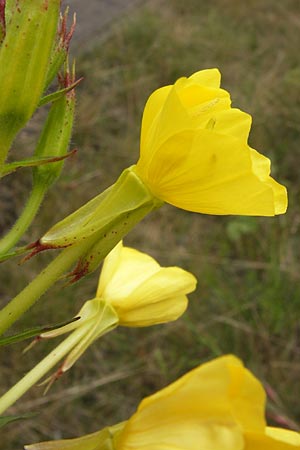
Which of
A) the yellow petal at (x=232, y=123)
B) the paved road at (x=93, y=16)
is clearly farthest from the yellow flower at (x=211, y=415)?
the paved road at (x=93, y=16)

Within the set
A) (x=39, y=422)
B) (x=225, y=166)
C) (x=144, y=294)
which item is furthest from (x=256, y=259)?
(x=225, y=166)

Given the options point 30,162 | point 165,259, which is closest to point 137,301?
point 30,162

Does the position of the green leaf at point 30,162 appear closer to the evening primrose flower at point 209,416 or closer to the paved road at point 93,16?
the evening primrose flower at point 209,416

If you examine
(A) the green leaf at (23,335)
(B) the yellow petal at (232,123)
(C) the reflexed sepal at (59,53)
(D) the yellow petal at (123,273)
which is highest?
(C) the reflexed sepal at (59,53)

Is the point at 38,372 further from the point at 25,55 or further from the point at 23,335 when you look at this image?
the point at 25,55

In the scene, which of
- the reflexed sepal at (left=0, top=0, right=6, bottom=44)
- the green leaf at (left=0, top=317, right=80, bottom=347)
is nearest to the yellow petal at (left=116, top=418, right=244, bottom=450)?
the green leaf at (left=0, top=317, right=80, bottom=347)

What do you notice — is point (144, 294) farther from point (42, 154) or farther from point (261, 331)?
point (261, 331)
